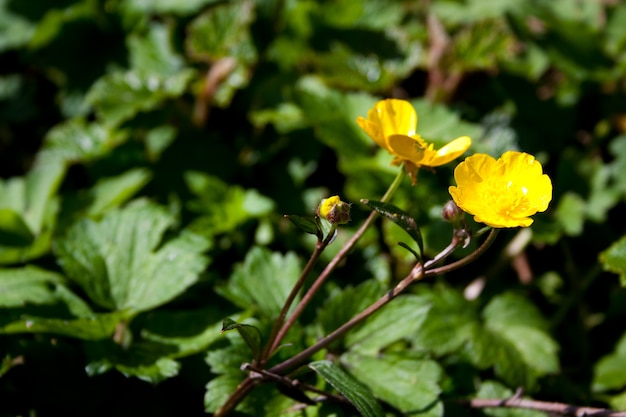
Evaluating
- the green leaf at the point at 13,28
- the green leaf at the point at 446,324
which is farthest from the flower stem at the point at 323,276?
the green leaf at the point at 13,28

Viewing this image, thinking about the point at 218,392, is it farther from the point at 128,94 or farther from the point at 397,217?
the point at 128,94

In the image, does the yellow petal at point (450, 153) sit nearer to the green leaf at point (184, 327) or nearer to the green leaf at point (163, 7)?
the green leaf at point (184, 327)

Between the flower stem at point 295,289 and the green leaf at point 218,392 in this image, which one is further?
the green leaf at point 218,392

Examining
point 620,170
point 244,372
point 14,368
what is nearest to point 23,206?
point 14,368

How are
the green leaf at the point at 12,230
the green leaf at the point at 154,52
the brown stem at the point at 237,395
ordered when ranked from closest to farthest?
the brown stem at the point at 237,395 → the green leaf at the point at 12,230 → the green leaf at the point at 154,52

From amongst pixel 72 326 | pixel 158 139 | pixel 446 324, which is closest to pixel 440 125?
pixel 446 324
